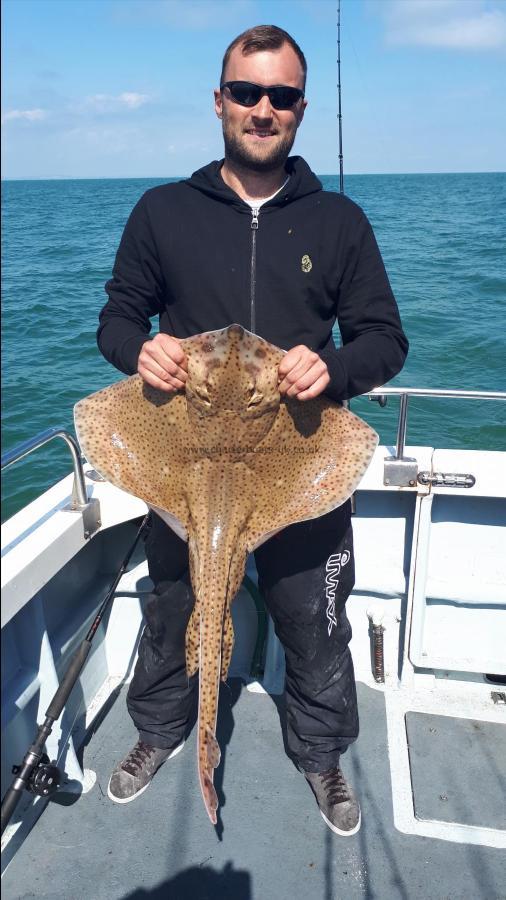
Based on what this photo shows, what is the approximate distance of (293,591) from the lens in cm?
318

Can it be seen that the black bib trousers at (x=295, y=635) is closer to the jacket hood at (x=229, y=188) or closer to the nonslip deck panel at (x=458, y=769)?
the nonslip deck panel at (x=458, y=769)

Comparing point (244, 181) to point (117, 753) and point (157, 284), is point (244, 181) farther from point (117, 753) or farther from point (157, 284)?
point (117, 753)

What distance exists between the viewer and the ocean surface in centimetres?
1246

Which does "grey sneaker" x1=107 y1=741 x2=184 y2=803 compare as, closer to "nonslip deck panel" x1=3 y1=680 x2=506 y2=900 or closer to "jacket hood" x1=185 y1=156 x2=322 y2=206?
"nonslip deck panel" x1=3 y1=680 x2=506 y2=900

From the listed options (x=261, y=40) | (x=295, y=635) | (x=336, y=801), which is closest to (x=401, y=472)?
(x=295, y=635)

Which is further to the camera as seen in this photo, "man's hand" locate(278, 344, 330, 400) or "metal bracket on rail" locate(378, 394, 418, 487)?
"metal bracket on rail" locate(378, 394, 418, 487)

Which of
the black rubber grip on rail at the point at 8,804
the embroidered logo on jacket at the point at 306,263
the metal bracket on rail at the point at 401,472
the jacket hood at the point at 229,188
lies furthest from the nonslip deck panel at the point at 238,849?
the jacket hood at the point at 229,188

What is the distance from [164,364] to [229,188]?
99 centimetres

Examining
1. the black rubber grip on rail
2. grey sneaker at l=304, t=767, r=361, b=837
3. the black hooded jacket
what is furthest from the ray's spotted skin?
grey sneaker at l=304, t=767, r=361, b=837

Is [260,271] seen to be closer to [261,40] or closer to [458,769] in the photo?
[261,40]

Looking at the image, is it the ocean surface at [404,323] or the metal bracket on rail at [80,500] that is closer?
the metal bracket on rail at [80,500]

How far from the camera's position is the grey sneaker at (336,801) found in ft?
11.0

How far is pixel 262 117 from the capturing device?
2768 millimetres

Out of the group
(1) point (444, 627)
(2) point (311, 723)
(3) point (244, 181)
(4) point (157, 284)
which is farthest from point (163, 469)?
(1) point (444, 627)
